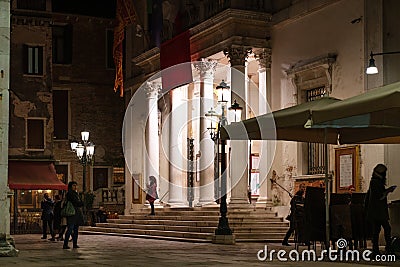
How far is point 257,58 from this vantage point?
25734 mm

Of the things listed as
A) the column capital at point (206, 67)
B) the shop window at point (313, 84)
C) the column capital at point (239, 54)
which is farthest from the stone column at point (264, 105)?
the column capital at point (206, 67)

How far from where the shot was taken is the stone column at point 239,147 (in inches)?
972

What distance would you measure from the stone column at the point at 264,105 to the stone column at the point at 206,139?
257 cm

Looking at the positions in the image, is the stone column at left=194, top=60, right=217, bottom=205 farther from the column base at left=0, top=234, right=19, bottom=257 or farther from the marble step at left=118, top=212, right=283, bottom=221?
the column base at left=0, top=234, right=19, bottom=257

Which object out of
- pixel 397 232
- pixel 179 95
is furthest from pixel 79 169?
pixel 397 232

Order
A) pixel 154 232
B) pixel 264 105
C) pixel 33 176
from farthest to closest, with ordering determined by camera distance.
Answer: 1. pixel 33 176
2. pixel 264 105
3. pixel 154 232

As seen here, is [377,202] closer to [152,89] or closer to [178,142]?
[178,142]

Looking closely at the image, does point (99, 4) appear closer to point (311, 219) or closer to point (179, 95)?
point (179, 95)

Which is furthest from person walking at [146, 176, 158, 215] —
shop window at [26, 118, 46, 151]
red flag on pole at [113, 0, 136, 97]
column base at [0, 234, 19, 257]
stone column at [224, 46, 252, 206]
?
column base at [0, 234, 19, 257]

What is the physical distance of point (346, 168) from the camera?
21.1 metres

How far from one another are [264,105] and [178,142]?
6.26 metres

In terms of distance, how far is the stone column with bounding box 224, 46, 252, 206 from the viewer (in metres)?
24.7

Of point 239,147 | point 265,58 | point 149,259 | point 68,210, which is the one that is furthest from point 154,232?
point 149,259

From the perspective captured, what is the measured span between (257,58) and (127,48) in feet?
39.8
